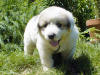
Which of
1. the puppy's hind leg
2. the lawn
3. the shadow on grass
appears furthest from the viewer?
the puppy's hind leg

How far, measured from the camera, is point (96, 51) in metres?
4.25

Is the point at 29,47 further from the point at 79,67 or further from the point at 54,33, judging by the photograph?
the point at 54,33

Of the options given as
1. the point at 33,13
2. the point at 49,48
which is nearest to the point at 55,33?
the point at 49,48

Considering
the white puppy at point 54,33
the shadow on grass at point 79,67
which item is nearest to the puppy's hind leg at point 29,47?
the white puppy at point 54,33

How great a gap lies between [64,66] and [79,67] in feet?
0.89

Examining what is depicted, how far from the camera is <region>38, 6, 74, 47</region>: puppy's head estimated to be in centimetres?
331

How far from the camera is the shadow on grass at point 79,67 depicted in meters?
3.57

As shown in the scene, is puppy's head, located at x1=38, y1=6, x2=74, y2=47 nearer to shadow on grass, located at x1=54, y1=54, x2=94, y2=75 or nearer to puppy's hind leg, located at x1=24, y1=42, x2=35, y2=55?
shadow on grass, located at x1=54, y1=54, x2=94, y2=75

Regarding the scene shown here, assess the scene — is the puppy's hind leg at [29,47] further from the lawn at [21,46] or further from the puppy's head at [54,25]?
the puppy's head at [54,25]

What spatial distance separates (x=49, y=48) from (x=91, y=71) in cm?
86

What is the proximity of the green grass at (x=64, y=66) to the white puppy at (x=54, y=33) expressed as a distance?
0.75ft

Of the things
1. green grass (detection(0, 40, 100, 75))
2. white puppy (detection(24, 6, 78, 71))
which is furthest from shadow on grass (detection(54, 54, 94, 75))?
white puppy (detection(24, 6, 78, 71))

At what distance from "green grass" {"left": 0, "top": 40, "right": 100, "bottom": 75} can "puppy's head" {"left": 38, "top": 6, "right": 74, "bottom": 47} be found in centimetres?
58

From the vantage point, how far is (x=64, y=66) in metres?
3.80
